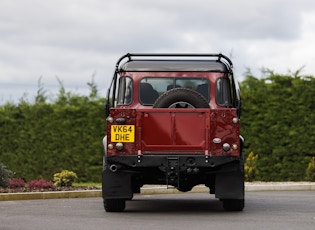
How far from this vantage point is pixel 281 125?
2547cm

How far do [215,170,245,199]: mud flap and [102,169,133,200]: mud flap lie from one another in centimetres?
160

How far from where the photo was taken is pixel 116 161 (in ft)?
49.7

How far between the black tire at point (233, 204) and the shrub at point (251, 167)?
9094 mm

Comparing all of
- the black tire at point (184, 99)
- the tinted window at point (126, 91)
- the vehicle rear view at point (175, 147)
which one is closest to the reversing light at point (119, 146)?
the vehicle rear view at point (175, 147)

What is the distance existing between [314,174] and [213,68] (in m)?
9.07

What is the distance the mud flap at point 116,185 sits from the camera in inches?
604

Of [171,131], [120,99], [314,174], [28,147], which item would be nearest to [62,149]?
[28,147]

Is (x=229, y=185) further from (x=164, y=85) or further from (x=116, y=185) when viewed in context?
(x=164, y=85)

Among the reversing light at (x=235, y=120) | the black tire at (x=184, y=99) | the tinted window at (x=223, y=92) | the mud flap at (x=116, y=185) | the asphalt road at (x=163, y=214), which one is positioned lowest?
the asphalt road at (x=163, y=214)

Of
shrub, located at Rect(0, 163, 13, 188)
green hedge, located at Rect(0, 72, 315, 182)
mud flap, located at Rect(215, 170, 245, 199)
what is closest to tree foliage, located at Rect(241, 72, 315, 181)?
green hedge, located at Rect(0, 72, 315, 182)

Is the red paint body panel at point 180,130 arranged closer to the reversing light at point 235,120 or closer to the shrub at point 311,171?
the reversing light at point 235,120

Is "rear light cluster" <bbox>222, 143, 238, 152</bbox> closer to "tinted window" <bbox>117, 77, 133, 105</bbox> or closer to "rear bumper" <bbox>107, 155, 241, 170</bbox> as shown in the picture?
"rear bumper" <bbox>107, 155, 241, 170</bbox>

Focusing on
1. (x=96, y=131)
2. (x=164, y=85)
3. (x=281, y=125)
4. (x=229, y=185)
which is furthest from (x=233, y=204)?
(x=96, y=131)

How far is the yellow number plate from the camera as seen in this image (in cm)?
1504
